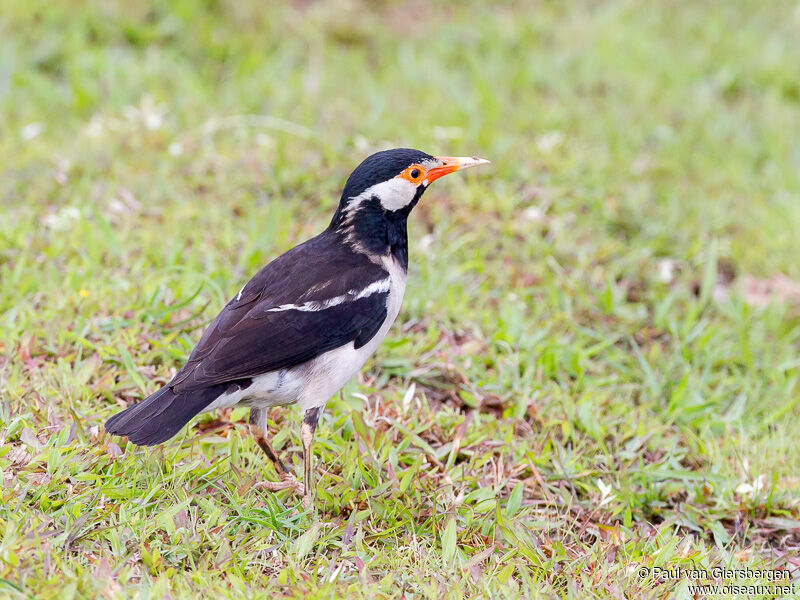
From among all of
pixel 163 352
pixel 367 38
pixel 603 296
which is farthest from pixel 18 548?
pixel 367 38

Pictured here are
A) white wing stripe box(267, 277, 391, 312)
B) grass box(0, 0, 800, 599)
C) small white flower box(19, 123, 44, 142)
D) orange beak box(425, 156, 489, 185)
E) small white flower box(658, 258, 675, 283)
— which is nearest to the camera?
grass box(0, 0, 800, 599)

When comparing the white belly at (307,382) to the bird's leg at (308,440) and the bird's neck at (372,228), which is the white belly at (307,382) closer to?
the bird's leg at (308,440)

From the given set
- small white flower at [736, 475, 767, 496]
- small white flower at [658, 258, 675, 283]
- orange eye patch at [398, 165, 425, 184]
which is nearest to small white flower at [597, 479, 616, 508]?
small white flower at [736, 475, 767, 496]

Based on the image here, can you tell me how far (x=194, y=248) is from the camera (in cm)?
601

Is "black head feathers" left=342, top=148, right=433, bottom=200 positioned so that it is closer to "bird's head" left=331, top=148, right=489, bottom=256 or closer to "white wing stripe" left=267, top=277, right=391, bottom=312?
"bird's head" left=331, top=148, right=489, bottom=256

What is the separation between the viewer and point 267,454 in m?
4.51

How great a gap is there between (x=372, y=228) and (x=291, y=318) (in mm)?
641

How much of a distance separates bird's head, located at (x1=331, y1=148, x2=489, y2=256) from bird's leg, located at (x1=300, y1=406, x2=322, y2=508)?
2.80ft

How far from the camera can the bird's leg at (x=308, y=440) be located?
170 inches

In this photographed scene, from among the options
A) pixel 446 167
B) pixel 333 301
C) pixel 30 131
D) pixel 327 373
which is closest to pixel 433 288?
pixel 446 167

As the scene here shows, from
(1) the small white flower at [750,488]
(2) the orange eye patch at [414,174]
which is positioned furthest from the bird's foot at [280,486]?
(1) the small white flower at [750,488]

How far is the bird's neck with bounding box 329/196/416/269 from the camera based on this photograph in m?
4.64

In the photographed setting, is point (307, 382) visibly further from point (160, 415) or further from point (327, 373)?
point (160, 415)

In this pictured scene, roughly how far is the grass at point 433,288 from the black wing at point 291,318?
52cm
